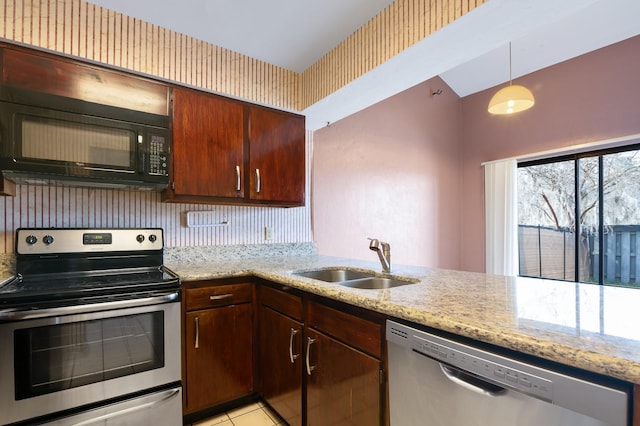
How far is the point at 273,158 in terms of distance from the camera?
2322mm

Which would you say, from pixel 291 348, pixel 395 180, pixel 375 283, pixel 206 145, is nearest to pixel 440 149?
pixel 395 180

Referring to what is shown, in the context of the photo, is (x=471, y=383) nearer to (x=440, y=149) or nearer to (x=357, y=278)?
(x=357, y=278)

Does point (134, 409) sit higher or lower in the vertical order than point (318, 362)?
lower

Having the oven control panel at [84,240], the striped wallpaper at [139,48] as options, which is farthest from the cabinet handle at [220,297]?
the striped wallpaper at [139,48]

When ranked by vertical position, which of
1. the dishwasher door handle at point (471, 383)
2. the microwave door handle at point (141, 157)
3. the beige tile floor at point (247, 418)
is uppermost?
the microwave door handle at point (141, 157)

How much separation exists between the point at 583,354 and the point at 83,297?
5.80ft

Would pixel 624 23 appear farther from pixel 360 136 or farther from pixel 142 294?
pixel 142 294

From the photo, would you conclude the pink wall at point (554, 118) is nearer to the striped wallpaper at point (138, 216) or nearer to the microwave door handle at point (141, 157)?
the striped wallpaper at point (138, 216)

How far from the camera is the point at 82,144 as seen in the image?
1.61m

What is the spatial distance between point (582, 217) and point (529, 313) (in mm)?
3707

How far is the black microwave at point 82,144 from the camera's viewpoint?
1.46 m

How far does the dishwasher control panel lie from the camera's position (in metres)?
0.69

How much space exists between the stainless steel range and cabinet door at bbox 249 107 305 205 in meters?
0.89

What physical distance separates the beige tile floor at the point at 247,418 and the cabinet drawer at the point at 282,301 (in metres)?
0.69
